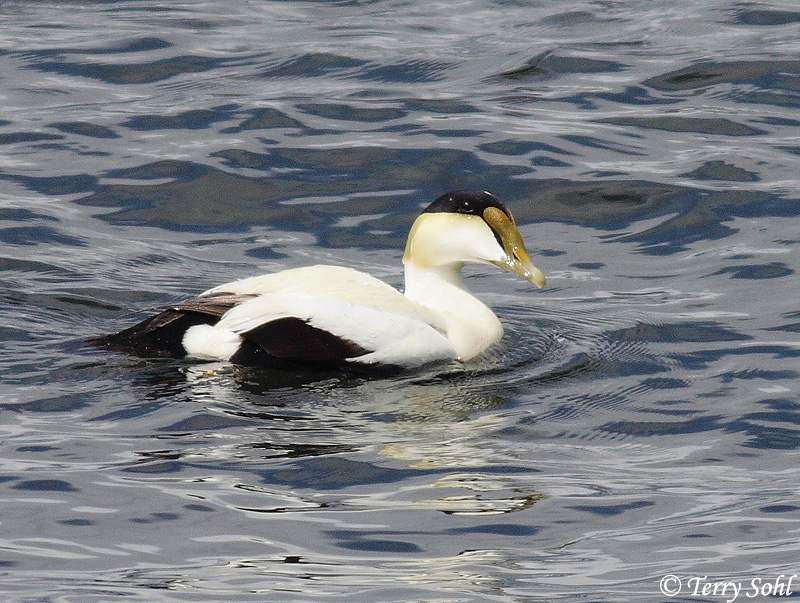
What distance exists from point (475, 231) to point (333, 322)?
94cm

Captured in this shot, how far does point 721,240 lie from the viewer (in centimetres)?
800

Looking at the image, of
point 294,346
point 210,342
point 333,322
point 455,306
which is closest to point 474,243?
point 455,306

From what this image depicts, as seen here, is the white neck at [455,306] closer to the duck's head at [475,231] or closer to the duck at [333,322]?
the duck at [333,322]

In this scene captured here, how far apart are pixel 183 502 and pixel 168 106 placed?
608cm

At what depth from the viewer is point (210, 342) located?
5.89 meters

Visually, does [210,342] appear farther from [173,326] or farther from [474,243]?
[474,243]

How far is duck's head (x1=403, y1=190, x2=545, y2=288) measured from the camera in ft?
20.9

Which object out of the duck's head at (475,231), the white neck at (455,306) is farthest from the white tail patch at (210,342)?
the duck's head at (475,231)

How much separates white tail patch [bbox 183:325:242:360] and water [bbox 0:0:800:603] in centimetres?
7

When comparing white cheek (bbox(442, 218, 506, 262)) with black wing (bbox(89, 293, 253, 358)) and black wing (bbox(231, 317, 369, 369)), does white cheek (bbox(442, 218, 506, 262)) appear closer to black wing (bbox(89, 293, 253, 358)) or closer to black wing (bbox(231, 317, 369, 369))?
black wing (bbox(231, 317, 369, 369))

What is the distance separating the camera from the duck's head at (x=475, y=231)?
20.9 feet

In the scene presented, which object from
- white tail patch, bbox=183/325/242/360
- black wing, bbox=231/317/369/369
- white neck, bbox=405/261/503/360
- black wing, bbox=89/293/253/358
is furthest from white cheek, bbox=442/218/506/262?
white tail patch, bbox=183/325/242/360

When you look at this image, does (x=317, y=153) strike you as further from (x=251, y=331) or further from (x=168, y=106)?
(x=251, y=331)

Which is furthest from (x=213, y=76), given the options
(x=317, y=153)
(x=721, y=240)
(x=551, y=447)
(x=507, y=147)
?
(x=551, y=447)
